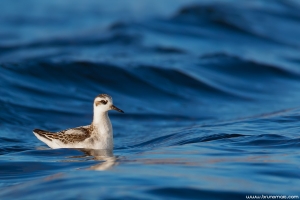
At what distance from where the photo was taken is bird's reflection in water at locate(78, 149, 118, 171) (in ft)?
40.0

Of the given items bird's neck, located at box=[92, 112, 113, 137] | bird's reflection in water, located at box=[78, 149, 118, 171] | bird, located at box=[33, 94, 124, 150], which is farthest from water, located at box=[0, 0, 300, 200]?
bird's neck, located at box=[92, 112, 113, 137]

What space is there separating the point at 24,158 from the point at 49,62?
1142 centimetres

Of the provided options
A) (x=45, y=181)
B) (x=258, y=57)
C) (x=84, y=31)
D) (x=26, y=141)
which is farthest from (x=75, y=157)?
(x=84, y=31)

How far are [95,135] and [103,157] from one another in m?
0.89

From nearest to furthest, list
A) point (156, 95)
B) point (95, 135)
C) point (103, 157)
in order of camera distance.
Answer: point (103, 157), point (95, 135), point (156, 95)

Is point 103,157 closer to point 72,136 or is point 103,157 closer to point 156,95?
point 72,136

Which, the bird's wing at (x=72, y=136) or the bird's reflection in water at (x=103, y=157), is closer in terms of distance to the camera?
the bird's reflection in water at (x=103, y=157)

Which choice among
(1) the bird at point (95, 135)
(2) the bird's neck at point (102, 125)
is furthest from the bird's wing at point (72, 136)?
(2) the bird's neck at point (102, 125)

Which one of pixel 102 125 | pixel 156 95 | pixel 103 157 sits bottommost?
pixel 103 157

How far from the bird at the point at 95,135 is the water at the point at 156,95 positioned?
0.26 metres

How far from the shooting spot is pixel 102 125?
14281 millimetres

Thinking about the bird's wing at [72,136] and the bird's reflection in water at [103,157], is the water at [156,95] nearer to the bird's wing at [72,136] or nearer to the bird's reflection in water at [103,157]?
the bird's reflection in water at [103,157]

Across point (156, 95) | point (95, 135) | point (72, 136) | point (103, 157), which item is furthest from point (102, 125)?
point (156, 95)

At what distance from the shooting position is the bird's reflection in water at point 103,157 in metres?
12.2
